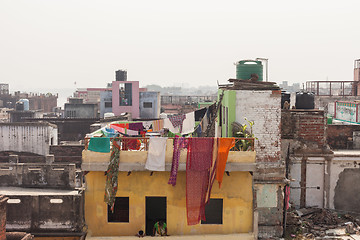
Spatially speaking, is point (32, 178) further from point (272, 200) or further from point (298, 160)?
point (298, 160)

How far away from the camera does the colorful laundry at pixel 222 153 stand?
15.3 metres

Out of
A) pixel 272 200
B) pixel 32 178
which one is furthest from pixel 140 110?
pixel 272 200

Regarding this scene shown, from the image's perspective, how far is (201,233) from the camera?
1598 cm

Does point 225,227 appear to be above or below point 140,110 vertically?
below

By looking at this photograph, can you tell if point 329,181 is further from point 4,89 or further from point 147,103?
point 4,89

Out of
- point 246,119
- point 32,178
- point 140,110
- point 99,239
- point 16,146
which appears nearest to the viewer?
point 99,239

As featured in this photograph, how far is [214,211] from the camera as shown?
15984mm

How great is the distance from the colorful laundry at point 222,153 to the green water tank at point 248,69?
20.1ft

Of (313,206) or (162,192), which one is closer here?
(162,192)

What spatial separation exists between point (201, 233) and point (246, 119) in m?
5.27

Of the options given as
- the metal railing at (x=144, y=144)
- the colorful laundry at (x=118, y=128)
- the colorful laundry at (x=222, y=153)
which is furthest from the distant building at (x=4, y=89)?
the colorful laundry at (x=222, y=153)

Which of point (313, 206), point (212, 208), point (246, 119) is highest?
point (246, 119)

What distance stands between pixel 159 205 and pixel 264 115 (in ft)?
20.3

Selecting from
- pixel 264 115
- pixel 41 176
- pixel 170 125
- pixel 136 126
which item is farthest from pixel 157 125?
Answer: pixel 41 176
